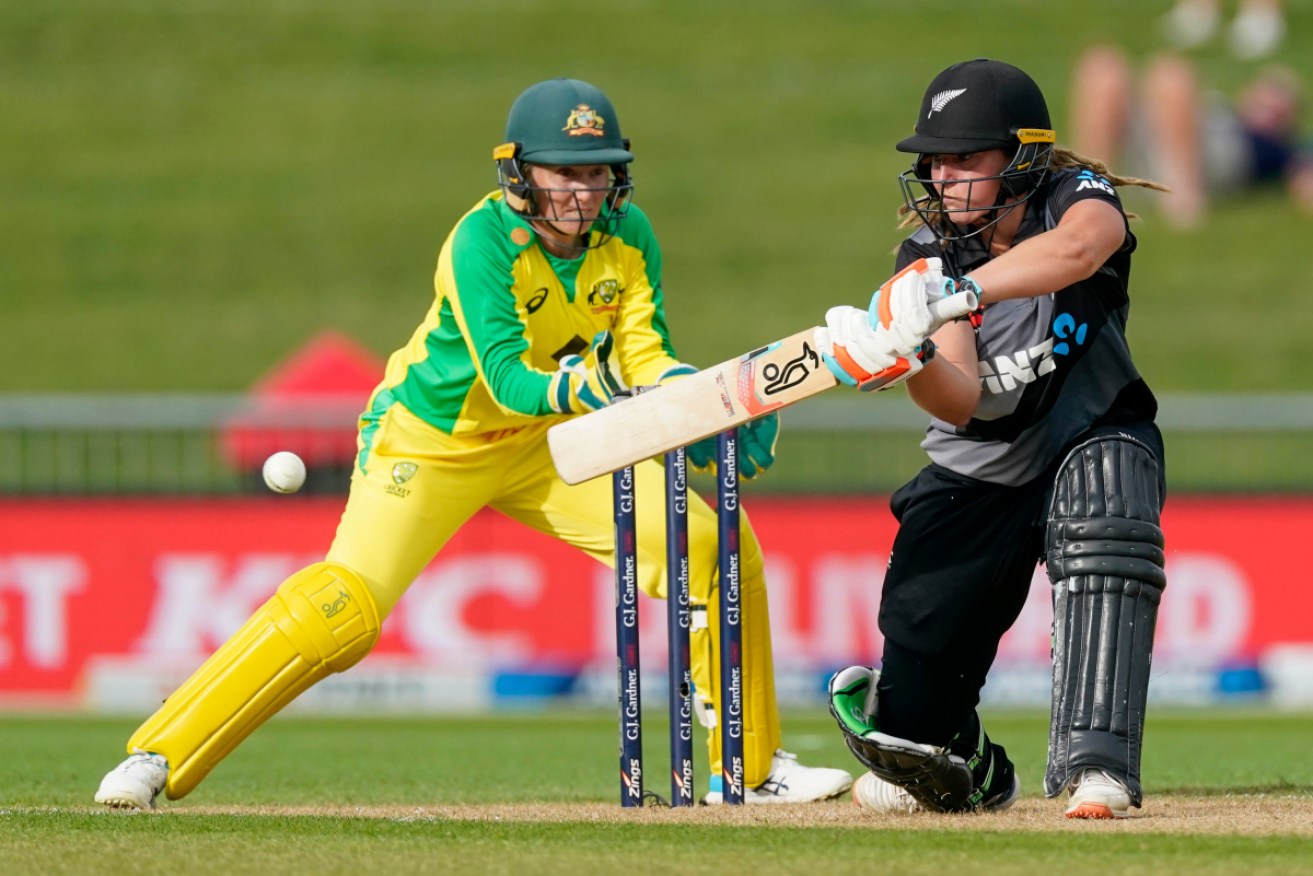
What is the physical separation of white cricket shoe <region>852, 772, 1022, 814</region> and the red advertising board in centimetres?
529

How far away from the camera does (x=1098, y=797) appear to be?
4.64 metres

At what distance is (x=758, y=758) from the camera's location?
5621 mm

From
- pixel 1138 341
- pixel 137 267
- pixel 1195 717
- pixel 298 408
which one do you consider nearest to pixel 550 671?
pixel 298 408

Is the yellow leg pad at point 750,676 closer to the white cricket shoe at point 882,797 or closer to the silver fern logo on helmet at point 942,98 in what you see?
the white cricket shoe at point 882,797

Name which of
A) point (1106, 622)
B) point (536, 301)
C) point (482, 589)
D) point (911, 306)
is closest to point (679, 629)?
point (536, 301)

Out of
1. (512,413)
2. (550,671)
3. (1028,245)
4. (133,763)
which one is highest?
(1028,245)

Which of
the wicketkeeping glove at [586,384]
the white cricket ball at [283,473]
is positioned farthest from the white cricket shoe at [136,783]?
the wicketkeeping glove at [586,384]

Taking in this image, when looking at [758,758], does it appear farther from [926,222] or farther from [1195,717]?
[1195,717]

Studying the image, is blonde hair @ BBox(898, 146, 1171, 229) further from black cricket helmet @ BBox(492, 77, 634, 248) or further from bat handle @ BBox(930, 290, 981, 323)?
black cricket helmet @ BBox(492, 77, 634, 248)

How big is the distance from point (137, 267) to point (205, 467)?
8.02m

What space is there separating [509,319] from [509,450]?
0.48 m

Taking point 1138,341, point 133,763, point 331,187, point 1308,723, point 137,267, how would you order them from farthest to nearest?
1. point 331,187
2. point 137,267
3. point 1138,341
4. point 1308,723
5. point 133,763

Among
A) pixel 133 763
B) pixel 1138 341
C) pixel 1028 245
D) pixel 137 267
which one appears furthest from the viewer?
pixel 137 267

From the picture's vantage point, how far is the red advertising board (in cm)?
1073
